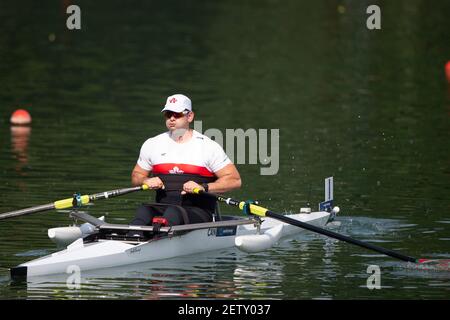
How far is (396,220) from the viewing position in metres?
23.6

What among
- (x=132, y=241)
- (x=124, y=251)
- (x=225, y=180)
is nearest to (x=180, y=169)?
(x=225, y=180)

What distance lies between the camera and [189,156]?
2094cm

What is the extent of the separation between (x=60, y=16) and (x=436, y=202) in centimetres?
3637

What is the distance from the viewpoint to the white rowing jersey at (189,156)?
2094 cm

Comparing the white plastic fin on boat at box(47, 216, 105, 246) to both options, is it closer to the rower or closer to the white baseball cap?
the rower

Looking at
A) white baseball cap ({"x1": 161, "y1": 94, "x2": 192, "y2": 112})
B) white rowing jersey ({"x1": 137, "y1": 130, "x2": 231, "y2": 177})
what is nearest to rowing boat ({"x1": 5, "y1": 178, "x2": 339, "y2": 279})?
white rowing jersey ({"x1": 137, "y1": 130, "x2": 231, "y2": 177})

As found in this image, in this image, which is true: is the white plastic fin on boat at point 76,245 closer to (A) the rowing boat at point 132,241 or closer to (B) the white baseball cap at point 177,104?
(A) the rowing boat at point 132,241

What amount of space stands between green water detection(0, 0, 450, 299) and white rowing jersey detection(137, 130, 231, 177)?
135cm

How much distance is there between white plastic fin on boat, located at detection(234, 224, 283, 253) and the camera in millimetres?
20156

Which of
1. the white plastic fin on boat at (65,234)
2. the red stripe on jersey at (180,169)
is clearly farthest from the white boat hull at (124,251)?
the red stripe on jersey at (180,169)
